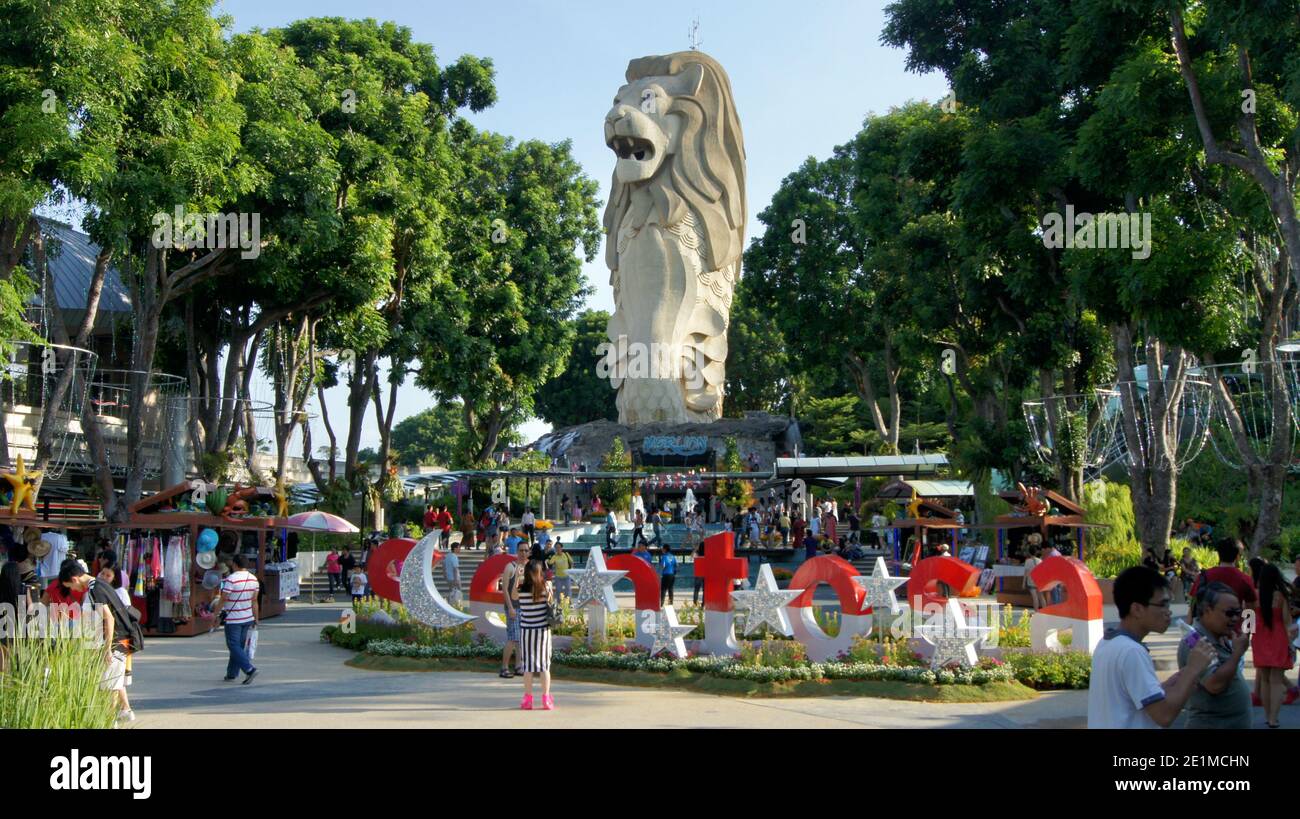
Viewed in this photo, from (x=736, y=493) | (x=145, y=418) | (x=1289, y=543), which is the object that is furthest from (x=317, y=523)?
(x=1289, y=543)

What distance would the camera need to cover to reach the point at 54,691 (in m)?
7.63

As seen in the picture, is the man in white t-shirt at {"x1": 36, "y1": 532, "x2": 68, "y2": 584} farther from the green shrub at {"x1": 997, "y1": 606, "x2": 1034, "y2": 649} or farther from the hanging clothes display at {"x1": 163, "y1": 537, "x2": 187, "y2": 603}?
the green shrub at {"x1": 997, "y1": 606, "x2": 1034, "y2": 649}

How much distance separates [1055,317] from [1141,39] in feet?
24.0

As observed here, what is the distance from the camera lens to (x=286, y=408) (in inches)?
1261

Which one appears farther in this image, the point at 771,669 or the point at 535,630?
the point at 771,669

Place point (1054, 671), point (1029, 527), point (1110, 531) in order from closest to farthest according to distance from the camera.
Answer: point (1054, 671) < point (1029, 527) < point (1110, 531)

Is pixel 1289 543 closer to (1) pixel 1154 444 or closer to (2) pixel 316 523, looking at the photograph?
(1) pixel 1154 444

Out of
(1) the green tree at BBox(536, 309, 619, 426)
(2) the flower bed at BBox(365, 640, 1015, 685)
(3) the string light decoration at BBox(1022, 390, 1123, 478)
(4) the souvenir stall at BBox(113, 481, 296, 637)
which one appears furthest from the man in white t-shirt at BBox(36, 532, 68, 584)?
(1) the green tree at BBox(536, 309, 619, 426)

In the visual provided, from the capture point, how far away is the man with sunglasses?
6125 mm

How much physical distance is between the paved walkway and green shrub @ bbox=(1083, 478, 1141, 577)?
12509 mm

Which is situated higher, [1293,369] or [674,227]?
[674,227]

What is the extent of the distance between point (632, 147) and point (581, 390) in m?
25.7

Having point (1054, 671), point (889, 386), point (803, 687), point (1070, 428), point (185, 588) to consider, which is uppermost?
point (889, 386)

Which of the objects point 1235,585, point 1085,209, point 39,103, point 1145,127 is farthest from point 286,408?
point 1235,585
